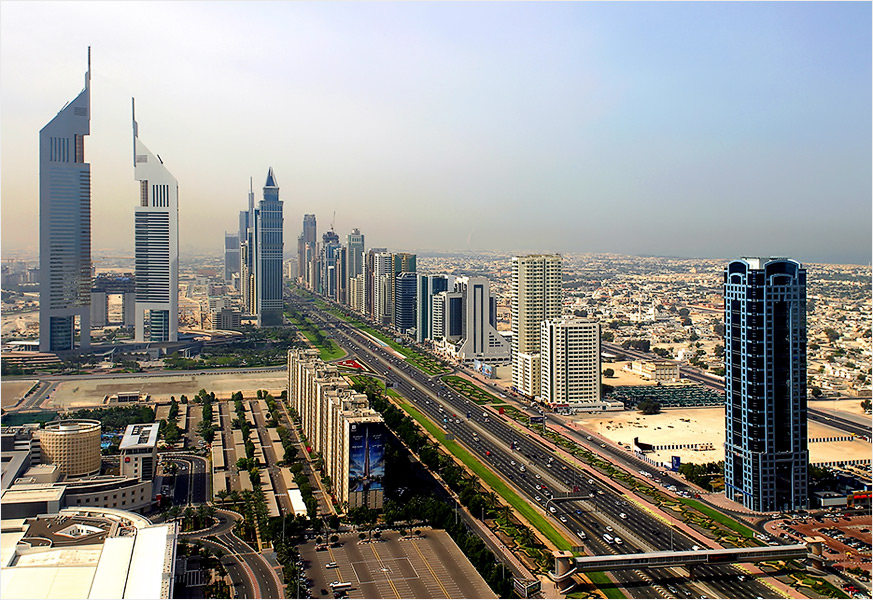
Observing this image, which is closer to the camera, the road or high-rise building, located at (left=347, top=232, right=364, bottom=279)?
the road

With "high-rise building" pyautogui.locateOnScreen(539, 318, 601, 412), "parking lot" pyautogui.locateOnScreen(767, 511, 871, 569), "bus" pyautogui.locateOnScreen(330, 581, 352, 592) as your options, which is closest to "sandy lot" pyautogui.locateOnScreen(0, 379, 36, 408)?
"bus" pyautogui.locateOnScreen(330, 581, 352, 592)

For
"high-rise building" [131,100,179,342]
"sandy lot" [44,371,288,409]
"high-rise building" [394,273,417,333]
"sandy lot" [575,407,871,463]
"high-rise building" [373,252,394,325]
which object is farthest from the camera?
"high-rise building" [373,252,394,325]

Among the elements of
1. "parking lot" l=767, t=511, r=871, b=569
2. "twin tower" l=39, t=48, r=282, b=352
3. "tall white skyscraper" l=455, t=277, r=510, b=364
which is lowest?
"parking lot" l=767, t=511, r=871, b=569

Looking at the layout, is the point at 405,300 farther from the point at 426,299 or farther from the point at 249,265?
the point at 249,265

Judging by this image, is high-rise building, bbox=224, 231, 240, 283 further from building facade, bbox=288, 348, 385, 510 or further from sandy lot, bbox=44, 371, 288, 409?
building facade, bbox=288, 348, 385, 510

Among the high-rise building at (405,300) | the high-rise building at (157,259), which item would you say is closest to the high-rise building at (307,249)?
the high-rise building at (405,300)

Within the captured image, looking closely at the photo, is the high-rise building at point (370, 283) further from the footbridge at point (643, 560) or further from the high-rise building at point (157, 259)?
the footbridge at point (643, 560)

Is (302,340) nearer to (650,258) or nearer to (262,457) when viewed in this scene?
(262,457)
